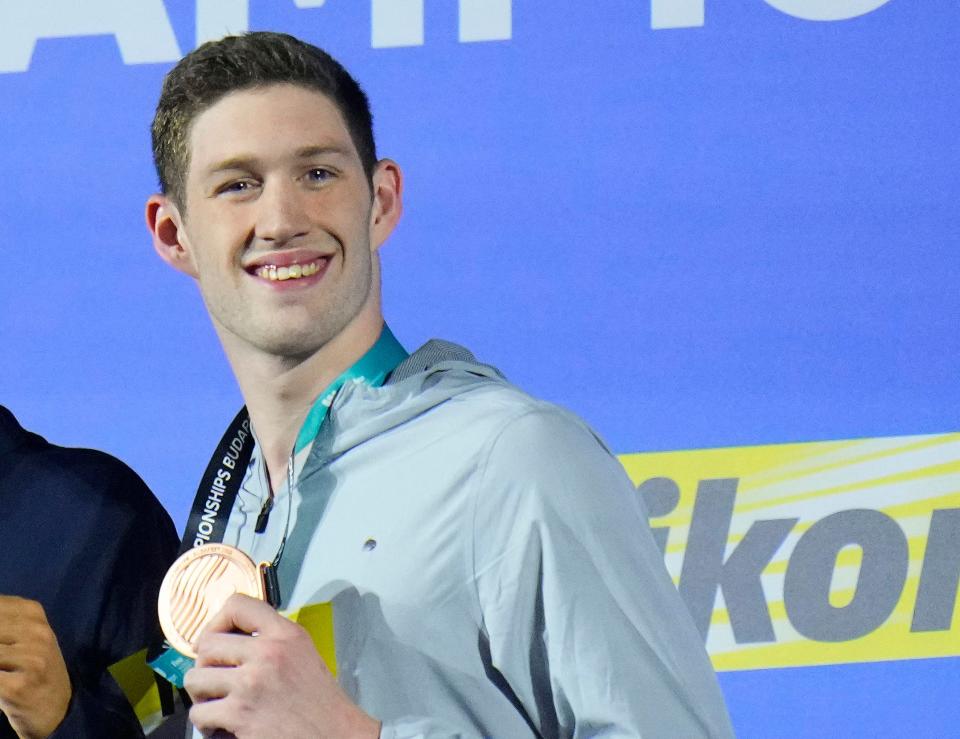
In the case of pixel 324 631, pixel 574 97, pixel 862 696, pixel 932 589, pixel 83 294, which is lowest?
pixel 862 696

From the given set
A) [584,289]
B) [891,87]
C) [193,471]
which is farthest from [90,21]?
[891,87]

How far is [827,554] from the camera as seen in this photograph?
180cm

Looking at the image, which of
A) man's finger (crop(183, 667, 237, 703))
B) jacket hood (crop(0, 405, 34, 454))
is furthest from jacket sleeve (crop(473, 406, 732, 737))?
jacket hood (crop(0, 405, 34, 454))

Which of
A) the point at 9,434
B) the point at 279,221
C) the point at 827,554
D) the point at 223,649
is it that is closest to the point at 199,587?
the point at 223,649

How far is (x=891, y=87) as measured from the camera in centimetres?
186

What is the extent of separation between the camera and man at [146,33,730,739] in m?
1.19

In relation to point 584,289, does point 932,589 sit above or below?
below

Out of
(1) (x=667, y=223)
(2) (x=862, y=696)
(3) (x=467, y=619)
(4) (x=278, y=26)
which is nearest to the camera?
(3) (x=467, y=619)

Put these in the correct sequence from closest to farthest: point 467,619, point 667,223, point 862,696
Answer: point 467,619 → point 862,696 → point 667,223

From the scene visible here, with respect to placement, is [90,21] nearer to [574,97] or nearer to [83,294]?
[83,294]

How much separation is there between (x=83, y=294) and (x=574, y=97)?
2.39 ft

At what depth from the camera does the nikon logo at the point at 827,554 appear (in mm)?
1782

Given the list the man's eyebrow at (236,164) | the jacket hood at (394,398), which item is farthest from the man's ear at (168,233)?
the jacket hood at (394,398)

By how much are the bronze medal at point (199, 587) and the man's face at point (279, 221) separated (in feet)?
0.67
